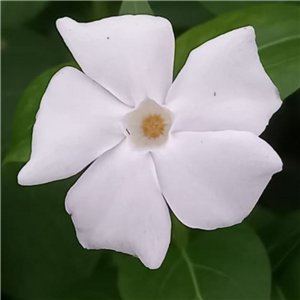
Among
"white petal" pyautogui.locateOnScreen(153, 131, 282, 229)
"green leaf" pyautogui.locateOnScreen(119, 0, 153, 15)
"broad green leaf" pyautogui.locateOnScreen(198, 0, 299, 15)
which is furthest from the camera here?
"broad green leaf" pyautogui.locateOnScreen(198, 0, 299, 15)

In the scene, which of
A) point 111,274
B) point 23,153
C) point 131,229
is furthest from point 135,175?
point 111,274

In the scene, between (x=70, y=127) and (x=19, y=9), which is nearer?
(x=70, y=127)

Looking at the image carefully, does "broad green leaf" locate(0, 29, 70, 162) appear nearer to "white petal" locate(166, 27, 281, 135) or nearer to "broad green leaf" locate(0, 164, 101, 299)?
"broad green leaf" locate(0, 164, 101, 299)

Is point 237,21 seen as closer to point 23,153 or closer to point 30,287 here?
point 23,153

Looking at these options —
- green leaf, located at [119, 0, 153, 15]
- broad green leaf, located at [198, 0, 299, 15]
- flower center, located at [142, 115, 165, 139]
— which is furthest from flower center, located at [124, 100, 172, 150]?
broad green leaf, located at [198, 0, 299, 15]

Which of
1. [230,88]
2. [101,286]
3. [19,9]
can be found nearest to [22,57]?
[19,9]

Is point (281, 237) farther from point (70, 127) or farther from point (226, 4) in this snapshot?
point (70, 127)

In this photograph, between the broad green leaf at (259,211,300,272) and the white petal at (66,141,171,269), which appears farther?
the broad green leaf at (259,211,300,272)
